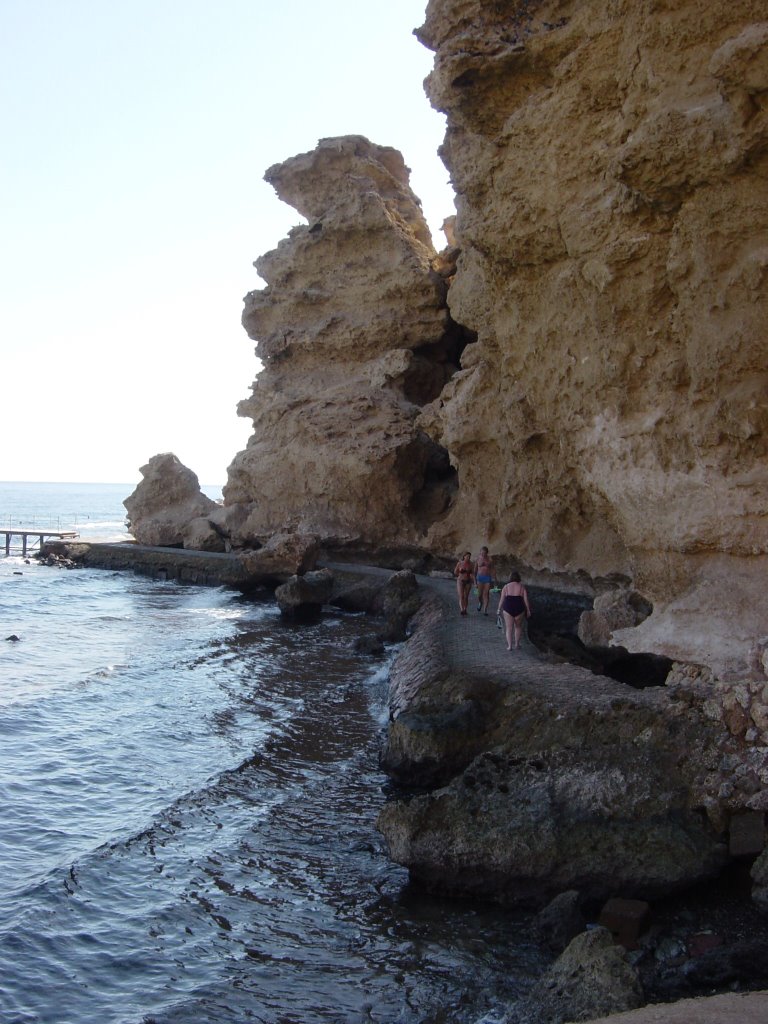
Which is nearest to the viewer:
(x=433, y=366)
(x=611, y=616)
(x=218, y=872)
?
(x=218, y=872)

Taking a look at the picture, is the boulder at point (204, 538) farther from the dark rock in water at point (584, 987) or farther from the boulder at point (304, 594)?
the dark rock in water at point (584, 987)

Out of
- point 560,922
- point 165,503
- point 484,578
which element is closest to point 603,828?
point 560,922

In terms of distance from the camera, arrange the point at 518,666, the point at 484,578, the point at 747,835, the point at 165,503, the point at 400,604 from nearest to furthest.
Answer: the point at 747,835 < the point at 518,666 < the point at 484,578 < the point at 400,604 < the point at 165,503

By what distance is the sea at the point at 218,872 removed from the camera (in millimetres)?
6758

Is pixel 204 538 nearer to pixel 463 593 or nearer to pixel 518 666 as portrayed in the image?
pixel 463 593

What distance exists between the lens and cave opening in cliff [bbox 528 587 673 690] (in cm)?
1397

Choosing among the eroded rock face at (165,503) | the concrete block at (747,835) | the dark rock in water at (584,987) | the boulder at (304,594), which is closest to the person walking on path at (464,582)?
the boulder at (304,594)

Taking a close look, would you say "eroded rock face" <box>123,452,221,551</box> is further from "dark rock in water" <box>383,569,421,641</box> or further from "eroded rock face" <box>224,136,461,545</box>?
"dark rock in water" <box>383,569,421,641</box>

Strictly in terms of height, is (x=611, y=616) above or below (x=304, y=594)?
above

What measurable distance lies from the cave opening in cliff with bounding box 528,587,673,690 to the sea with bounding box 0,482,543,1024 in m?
3.42

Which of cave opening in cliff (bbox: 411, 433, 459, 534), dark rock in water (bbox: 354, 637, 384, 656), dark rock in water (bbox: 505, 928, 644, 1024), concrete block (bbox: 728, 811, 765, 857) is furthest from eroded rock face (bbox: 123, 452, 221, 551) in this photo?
dark rock in water (bbox: 505, 928, 644, 1024)

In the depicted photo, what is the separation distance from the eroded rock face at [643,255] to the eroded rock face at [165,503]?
80.2ft

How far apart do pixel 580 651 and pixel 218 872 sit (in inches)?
347

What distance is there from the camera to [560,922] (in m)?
7.21
